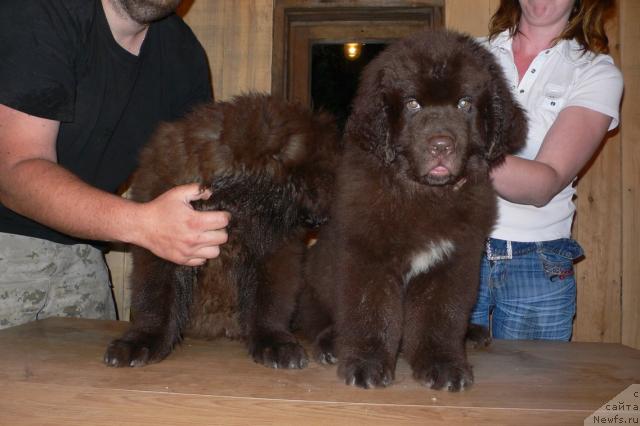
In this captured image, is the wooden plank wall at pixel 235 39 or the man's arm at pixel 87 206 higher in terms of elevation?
the wooden plank wall at pixel 235 39

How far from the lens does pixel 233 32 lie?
3812 millimetres

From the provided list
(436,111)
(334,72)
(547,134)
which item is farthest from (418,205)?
(334,72)

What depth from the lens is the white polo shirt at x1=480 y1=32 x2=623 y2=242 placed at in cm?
242

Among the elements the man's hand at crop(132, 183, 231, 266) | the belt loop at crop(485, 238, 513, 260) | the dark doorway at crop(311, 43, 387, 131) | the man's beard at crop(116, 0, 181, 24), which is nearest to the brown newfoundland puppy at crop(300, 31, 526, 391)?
the man's hand at crop(132, 183, 231, 266)

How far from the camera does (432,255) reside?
1838mm

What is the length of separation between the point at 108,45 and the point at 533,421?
2367 millimetres

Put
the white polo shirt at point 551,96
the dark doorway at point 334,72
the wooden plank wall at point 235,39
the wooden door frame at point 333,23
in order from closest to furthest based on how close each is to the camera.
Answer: the white polo shirt at point 551,96
the wooden door frame at point 333,23
the wooden plank wall at point 235,39
the dark doorway at point 334,72

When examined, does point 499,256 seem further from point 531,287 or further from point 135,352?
point 135,352

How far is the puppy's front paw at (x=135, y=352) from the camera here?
184cm

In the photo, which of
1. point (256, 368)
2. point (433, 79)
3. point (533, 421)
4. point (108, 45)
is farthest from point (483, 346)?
point (108, 45)

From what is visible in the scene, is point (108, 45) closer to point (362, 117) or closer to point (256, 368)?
A: point (362, 117)

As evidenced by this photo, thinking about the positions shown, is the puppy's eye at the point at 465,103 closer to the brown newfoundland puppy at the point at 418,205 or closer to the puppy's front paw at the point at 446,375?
the brown newfoundland puppy at the point at 418,205

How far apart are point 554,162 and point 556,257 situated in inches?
23.6

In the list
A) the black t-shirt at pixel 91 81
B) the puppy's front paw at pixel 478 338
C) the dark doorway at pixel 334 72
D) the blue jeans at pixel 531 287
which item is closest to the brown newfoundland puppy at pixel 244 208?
the black t-shirt at pixel 91 81
